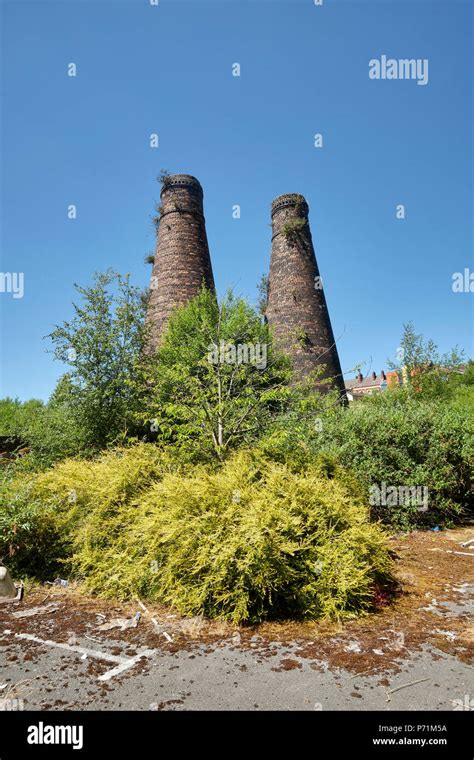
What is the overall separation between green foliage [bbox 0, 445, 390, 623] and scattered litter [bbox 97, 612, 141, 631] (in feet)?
1.29

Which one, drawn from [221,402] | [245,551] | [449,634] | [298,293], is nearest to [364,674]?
[449,634]

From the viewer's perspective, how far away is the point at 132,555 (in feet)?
17.2

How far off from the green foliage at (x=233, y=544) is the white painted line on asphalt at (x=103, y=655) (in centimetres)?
93

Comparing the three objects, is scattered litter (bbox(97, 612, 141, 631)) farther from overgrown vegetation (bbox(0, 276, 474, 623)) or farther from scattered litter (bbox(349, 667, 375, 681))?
scattered litter (bbox(349, 667, 375, 681))

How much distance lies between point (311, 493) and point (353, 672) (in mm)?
2075

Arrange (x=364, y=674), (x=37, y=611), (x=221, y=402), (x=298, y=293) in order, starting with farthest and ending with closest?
(x=298, y=293), (x=221, y=402), (x=37, y=611), (x=364, y=674)

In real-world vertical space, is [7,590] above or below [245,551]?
below

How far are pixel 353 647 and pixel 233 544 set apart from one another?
1.40m

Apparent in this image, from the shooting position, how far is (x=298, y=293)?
61.9 feet

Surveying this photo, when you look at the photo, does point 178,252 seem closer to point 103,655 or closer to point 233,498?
point 233,498

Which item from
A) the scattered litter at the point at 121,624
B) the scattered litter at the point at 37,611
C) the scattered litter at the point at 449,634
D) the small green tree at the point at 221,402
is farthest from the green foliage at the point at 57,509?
the scattered litter at the point at 449,634

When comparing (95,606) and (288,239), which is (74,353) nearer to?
(95,606)

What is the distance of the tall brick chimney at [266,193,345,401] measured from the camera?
18219 mm

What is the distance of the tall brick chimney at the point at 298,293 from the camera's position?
59.8 feet
